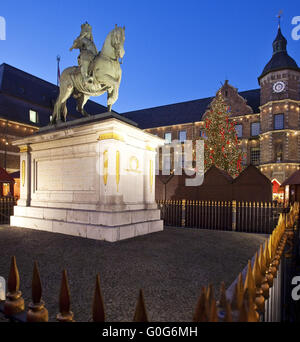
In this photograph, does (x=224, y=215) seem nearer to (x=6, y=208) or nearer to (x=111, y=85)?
(x=111, y=85)

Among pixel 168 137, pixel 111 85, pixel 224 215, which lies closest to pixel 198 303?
pixel 111 85

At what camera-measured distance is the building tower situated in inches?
1168

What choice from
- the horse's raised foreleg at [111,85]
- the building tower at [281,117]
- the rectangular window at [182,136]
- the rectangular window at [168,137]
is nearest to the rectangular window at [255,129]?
the building tower at [281,117]

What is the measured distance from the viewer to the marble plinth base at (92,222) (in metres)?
6.69

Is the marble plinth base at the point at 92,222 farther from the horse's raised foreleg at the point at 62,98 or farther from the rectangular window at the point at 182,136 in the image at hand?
the rectangular window at the point at 182,136

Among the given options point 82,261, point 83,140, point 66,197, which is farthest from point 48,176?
point 82,261

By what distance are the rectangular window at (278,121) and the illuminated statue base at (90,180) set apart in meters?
28.2

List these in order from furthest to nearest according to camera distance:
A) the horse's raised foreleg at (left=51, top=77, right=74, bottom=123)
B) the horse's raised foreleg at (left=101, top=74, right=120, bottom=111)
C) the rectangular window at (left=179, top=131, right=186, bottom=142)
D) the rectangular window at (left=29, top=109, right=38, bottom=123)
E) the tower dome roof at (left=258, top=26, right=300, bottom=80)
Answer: the rectangular window at (left=179, top=131, right=186, bottom=142) → the tower dome roof at (left=258, top=26, right=300, bottom=80) → the rectangular window at (left=29, top=109, right=38, bottom=123) → the horse's raised foreleg at (left=51, top=77, right=74, bottom=123) → the horse's raised foreleg at (left=101, top=74, right=120, bottom=111)

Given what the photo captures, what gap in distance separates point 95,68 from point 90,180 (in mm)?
4004

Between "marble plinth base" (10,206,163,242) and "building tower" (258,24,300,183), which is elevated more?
"building tower" (258,24,300,183)

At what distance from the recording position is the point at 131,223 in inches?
292

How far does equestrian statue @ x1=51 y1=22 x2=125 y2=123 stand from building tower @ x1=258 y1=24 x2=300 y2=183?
95.1ft

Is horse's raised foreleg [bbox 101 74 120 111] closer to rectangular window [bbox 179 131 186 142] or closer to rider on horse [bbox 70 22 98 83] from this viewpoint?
rider on horse [bbox 70 22 98 83]

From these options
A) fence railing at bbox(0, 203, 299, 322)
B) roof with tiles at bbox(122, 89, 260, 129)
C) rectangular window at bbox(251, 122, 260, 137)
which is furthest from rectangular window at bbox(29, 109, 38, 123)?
rectangular window at bbox(251, 122, 260, 137)
